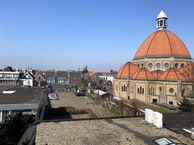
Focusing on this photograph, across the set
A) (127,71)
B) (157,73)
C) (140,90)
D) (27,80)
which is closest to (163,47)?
(157,73)

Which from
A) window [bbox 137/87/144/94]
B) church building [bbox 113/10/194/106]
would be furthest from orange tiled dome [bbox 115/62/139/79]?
window [bbox 137/87/144/94]

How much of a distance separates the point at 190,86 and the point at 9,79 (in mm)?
74010

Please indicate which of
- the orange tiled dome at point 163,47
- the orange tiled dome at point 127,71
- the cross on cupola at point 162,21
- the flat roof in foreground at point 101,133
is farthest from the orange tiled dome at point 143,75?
the flat roof in foreground at point 101,133

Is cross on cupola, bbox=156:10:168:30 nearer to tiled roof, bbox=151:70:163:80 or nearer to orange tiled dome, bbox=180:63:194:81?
→ tiled roof, bbox=151:70:163:80

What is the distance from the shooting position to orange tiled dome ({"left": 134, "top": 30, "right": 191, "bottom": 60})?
60.8 metres

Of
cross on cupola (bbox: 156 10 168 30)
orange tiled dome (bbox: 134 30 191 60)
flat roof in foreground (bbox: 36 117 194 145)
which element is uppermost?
cross on cupola (bbox: 156 10 168 30)

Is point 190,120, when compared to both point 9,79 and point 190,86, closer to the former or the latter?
point 190,86

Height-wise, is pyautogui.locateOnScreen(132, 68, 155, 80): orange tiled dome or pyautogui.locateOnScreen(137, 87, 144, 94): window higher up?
pyautogui.locateOnScreen(132, 68, 155, 80): orange tiled dome

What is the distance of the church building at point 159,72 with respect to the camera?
5065cm

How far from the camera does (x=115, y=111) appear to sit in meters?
43.5

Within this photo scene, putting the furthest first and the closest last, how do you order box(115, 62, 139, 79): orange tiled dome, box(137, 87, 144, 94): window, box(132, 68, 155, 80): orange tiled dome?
1. box(115, 62, 139, 79): orange tiled dome
2. box(137, 87, 144, 94): window
3. box(132, 68, 155, 80): orange tiled dome

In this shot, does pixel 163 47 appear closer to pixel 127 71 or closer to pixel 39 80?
pixel 127 71

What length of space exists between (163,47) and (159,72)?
879cm

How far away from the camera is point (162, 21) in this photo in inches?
2783
